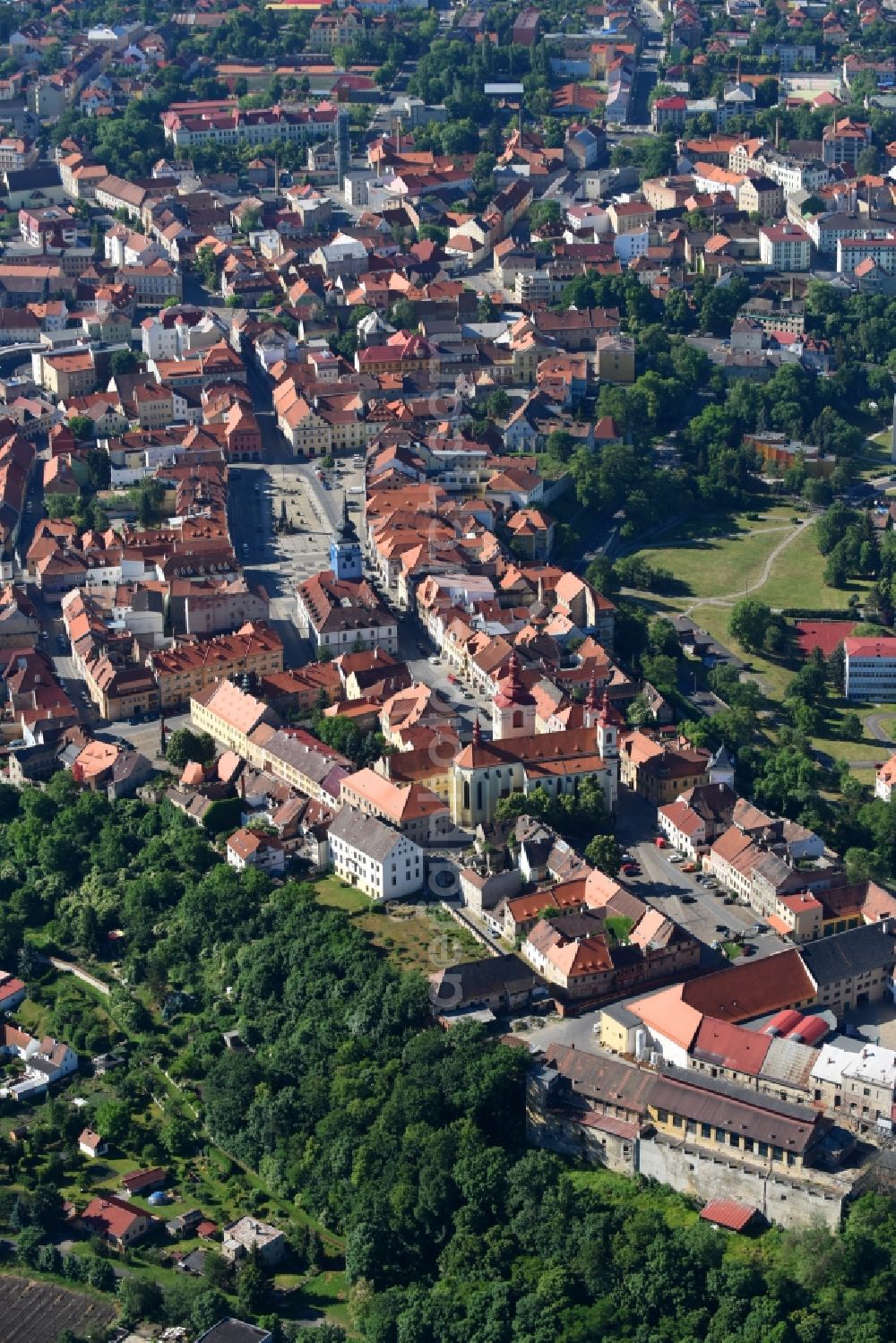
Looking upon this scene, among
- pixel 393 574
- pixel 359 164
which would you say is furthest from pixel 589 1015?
pixel 359 164

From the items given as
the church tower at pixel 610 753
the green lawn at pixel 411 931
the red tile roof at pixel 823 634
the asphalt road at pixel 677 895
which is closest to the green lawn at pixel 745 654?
the red tile roof at pixel 823 634

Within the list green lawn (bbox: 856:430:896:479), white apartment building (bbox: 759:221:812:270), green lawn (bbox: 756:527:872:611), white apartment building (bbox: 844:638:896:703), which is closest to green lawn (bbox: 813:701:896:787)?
white apartment building (bbox: 844:638:896:703)

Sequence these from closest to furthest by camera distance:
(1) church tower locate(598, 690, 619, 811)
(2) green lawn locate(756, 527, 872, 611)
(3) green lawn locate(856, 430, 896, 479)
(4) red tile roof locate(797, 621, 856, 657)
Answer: (1) church tower locate(598, 690, 619, 811) < (4) red tile roof locate(797, 621, 856, 657) < (2) green lawn locate(756, 527, 872, 611) < (3) green lawn locate(856, 430, 896, 479)

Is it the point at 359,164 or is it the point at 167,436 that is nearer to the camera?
the point at 167,436

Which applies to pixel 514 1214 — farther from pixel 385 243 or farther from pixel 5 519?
pixel 385 243

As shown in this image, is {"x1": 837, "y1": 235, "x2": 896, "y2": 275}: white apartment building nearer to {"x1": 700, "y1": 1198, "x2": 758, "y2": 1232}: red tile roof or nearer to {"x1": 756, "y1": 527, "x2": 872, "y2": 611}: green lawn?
{"x1": 756, "y1": 527, "x2": 872, "y2": 611}: green lawn

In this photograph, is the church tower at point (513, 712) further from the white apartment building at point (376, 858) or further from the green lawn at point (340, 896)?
the green lawn at point (340, 896)

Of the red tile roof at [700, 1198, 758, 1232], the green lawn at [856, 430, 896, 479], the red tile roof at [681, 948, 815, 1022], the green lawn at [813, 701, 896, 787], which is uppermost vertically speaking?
the red tile roof at [681, 948, 815, 1022]
